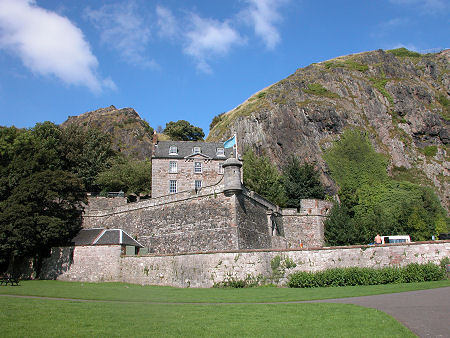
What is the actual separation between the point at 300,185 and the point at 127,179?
22092 millimetres

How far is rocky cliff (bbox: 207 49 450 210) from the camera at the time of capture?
190 ft

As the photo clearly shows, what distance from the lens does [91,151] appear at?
2295 inches

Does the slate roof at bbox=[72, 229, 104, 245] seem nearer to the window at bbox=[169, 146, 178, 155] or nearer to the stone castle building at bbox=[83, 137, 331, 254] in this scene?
the stone castle building at bbox=[83, 137, 331, 254]

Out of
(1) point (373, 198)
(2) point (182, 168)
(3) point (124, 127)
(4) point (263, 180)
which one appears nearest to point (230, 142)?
(4) point (263, 180)

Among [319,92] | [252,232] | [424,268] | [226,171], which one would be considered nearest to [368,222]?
[252,232]

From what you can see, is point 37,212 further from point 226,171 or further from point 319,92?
point 319,92

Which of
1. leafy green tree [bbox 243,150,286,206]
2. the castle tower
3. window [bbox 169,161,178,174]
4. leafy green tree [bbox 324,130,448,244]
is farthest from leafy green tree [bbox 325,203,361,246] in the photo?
window [bbox 169,161,178,174]

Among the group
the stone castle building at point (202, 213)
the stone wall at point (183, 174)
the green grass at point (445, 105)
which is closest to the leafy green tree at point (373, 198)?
the stone castle building at point (202, 213)

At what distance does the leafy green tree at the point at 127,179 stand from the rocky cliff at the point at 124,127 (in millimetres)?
18876

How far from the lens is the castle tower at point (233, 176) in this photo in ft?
106

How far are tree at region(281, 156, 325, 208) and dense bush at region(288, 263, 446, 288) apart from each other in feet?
84.0

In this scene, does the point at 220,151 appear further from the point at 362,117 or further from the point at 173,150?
the point at 362,117

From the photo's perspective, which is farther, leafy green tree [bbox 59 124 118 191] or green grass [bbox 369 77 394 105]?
green grass [bbox 369 77 394 105]

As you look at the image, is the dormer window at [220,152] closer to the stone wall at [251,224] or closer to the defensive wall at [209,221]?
the defensive wall at [209,221]
